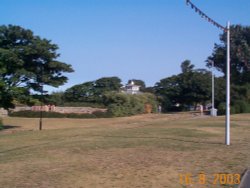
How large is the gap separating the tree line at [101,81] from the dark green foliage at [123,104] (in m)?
0.09

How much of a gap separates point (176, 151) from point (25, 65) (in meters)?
26.9

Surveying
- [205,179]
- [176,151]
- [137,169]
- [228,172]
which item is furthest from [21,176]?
[176,151]

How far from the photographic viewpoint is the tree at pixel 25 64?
123 feet

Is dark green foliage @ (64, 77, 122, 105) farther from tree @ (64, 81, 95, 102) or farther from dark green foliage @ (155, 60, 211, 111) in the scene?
dark green foliage @ (155, 60, 211, 111)

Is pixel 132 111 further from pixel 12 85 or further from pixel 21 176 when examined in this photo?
pixel 21 176

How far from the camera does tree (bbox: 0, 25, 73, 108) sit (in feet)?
123

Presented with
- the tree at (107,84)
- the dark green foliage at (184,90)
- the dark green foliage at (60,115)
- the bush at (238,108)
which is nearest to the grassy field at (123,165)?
the bush at (238,108)

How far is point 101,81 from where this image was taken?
351ft

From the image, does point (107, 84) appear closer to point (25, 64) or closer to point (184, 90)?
point (184, 90)

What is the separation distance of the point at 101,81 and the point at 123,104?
125ft

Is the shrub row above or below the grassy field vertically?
above

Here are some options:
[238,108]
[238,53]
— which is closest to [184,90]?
[238,53]

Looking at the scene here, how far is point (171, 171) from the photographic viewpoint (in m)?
11.1
